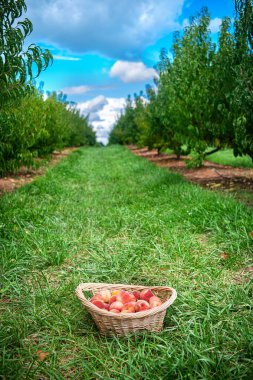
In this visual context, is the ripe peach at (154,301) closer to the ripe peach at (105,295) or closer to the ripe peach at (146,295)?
the ripe peach at (146,295)

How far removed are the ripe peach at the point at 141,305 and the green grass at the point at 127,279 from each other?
0.72 ft

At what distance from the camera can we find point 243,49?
8.39 m

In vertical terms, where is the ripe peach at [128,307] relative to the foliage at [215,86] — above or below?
below

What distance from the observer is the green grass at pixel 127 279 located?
2775 millimetres

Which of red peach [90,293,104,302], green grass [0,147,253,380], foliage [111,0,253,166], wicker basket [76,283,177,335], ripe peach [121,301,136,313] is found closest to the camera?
green grass [0,147,253,380]

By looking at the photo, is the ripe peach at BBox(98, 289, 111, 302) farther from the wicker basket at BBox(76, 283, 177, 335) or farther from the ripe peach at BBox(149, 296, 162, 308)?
the ripe peach at BBox(149, 296, 162, 308)

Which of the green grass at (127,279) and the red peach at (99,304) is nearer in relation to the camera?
the green grass at (127,279)

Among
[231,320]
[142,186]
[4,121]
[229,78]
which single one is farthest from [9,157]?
[231,320]

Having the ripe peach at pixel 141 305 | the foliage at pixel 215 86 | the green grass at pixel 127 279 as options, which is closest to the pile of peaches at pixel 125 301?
the ripe peach at pixel 141 305

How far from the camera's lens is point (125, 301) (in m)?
3.36

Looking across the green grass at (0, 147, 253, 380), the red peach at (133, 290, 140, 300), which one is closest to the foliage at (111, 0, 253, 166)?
the green grass at (0, 147, 253, 380)

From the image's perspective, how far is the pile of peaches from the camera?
10.5 feet

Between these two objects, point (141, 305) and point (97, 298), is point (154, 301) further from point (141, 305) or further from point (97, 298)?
point (97, 298)

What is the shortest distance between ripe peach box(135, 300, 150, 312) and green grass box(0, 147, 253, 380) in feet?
0.72
